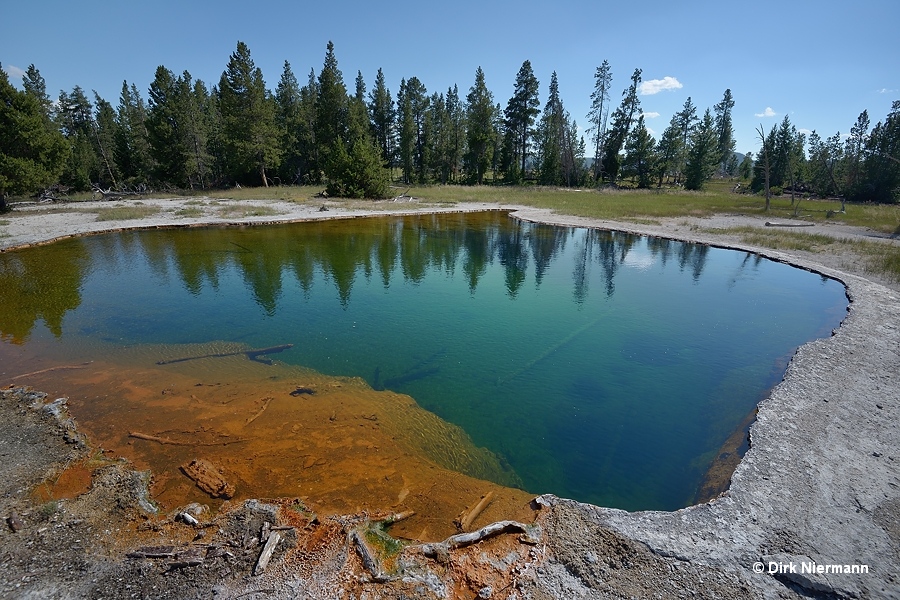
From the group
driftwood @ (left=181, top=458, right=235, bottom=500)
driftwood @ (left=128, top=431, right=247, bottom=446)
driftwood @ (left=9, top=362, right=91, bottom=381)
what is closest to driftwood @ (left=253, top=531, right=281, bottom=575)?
driftwood @ (left=181, top=458, right=235, bottom=500)

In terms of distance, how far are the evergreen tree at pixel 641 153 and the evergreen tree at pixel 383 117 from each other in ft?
118

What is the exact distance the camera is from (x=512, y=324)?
13672 mm

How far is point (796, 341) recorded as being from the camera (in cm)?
1237

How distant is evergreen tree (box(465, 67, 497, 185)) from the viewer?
198 feet

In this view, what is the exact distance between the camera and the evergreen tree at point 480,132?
60.4 metres

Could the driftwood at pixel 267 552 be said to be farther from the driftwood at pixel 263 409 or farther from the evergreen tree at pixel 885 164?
the evergreen tree at pixel 885 164

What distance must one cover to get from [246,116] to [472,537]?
2096 inches

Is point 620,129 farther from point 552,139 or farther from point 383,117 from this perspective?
point 383,117

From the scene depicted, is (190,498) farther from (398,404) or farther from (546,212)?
(546,212)

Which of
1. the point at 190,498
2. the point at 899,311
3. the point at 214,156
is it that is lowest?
the point at 190,498

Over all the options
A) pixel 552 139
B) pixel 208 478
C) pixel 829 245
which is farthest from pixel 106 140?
pixel 829 245

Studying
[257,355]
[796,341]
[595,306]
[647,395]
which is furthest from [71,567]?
[796,341]

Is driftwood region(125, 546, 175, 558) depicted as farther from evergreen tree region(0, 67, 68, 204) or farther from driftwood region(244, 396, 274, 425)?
evergreen tree region(0, 67, 68, 204)

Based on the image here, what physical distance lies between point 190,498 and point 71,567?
1.55 metres
